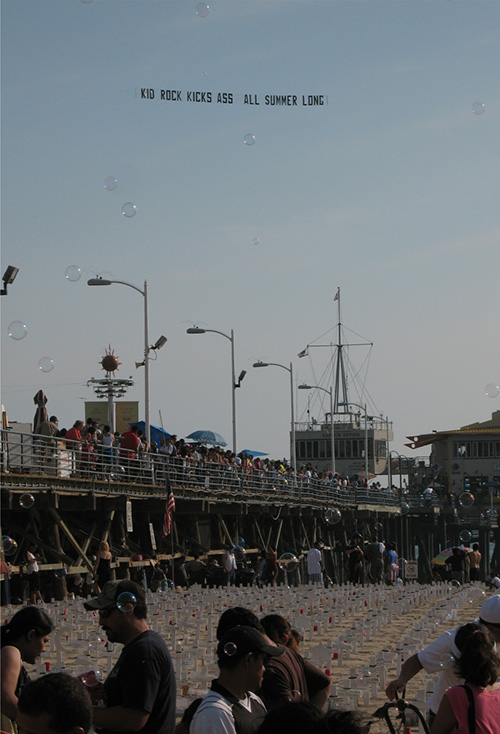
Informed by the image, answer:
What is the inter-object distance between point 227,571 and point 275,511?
40.7 ft

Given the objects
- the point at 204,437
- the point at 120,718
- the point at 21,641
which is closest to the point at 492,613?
the point at 120,718

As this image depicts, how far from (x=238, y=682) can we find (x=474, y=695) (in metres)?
1.21

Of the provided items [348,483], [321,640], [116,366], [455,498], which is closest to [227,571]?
[116,366]

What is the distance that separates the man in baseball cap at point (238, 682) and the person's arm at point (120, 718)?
1.75 feet

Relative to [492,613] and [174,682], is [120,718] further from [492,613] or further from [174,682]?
[492,613]

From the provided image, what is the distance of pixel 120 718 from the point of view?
5.23 meters

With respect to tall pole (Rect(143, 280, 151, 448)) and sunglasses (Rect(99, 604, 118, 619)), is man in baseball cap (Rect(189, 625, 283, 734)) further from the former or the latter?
tall pole (Rect(143, 280, 151, 448))

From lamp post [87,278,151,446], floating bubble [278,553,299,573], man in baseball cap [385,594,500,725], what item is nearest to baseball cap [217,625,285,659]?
man in baseball cap [385,594,500,725]

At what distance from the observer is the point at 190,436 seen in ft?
195

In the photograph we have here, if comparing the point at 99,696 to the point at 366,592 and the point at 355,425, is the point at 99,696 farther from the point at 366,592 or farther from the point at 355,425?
the point at 355,425

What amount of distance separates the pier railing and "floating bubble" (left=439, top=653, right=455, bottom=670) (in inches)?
579

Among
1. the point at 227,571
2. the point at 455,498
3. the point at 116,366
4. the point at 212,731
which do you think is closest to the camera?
the point at 212,731

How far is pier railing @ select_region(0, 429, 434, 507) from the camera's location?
24016 mm

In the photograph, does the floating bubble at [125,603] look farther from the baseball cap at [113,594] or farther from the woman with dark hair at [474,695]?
the woman with dark hair at [474,695]
